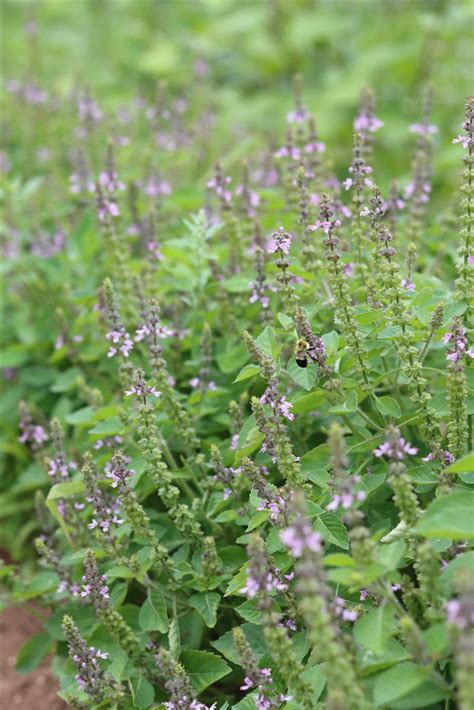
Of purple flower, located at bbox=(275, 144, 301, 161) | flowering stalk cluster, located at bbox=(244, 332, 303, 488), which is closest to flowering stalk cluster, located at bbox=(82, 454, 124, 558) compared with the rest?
flowering stalk cluster, located at bbox=(244, 332, 303, 488)

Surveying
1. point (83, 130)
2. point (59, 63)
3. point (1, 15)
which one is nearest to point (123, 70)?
point (59, 63)

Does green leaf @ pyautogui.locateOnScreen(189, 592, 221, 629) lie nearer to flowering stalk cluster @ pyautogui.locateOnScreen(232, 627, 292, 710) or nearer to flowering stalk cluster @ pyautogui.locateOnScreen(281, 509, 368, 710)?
flowering stalk cluster @ pyautogui.locateOnScreen(232, 627, 292, 710)

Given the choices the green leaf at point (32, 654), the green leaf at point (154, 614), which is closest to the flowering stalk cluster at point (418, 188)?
the green leaf at point (154, 614)

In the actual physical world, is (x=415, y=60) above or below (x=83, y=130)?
above

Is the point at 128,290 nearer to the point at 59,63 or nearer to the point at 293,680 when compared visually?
the point at 293,680

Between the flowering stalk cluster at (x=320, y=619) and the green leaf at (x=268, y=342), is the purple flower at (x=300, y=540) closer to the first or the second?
the flowering stalk cluster at (x=320, y=619)

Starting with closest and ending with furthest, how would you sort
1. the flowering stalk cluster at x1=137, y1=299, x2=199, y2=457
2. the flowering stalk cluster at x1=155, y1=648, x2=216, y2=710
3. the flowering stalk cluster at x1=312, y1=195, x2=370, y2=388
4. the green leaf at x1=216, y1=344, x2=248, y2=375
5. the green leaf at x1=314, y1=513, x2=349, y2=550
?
1. the flowering stalk cluster at x1=155, y1=648, x2=216, y2=710
2. the green leaf at x1=314, y1=513, x2=349, y2=550
3. the flowering stalk cluster at x1=312, y1=195, x2=370, y2=388
4. the flowering stalk cluster at x1=137, y1=299, x2=199, y2=457
5. the green leaf at x1=216, y1=344, x2=248, y2=375

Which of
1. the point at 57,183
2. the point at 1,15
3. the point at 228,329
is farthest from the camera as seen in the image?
the point at 1,15

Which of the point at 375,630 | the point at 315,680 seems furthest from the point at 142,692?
the point at 375,630
